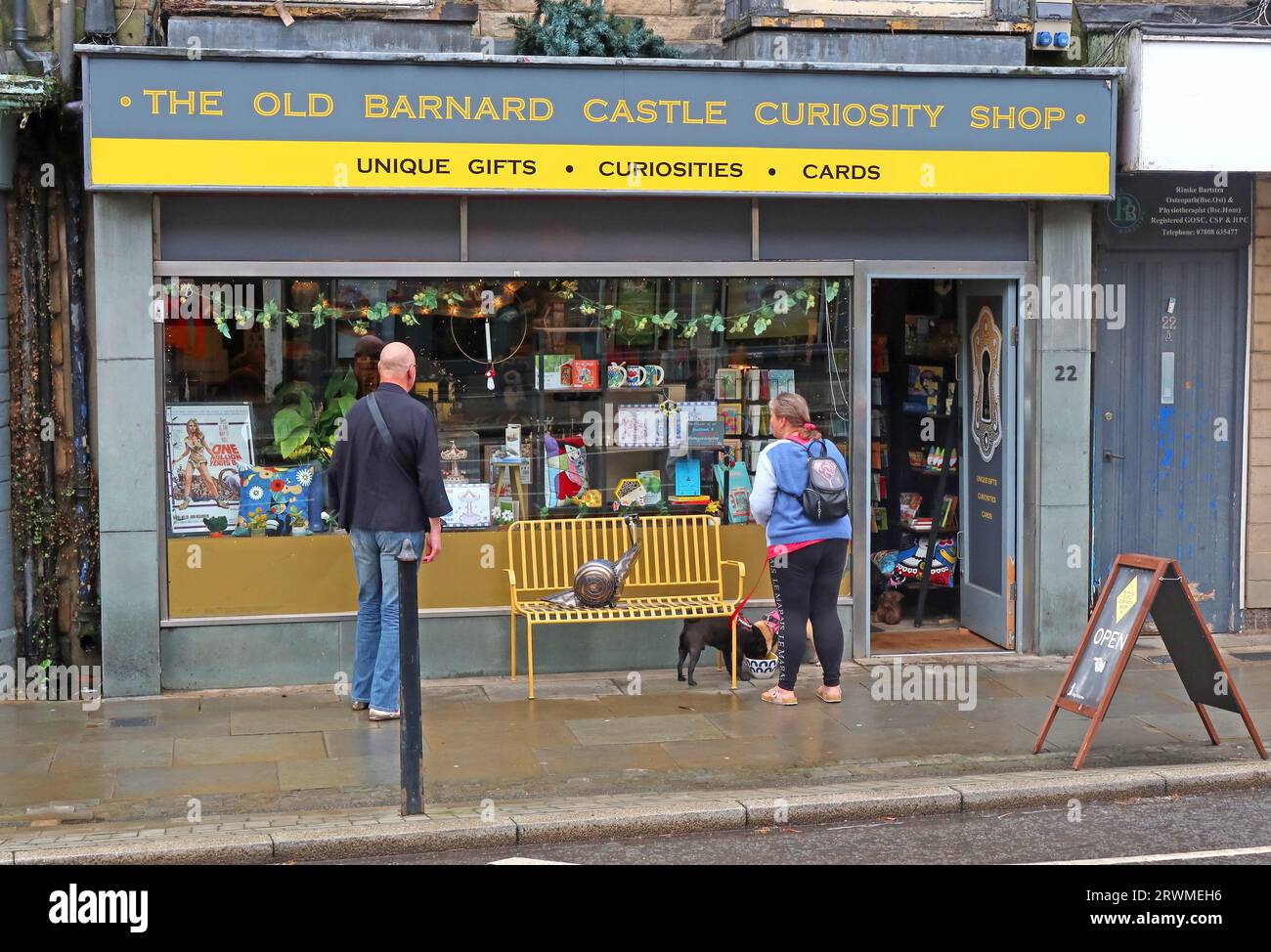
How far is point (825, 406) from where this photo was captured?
33.8ft

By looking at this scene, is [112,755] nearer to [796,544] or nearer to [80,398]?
[80,398]

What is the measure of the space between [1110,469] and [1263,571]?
1384 mm

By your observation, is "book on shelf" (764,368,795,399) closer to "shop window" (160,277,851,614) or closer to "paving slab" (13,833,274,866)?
"shop window" (160,277,851,614)

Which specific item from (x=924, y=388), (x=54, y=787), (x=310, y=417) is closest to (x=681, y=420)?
(x=924, y=388)

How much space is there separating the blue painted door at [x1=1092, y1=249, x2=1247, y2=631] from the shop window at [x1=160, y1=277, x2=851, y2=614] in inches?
82.5

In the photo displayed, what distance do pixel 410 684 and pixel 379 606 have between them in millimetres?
2055

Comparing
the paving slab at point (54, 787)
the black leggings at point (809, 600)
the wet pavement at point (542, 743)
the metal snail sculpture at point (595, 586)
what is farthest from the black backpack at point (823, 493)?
the paving slab at point (54, 787)

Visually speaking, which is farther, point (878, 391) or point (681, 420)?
point (878, 391)

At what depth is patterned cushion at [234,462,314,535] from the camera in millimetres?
9602

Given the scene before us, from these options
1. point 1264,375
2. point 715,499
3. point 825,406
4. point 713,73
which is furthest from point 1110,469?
point 713,73

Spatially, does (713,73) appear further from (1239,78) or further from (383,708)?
(383,708)

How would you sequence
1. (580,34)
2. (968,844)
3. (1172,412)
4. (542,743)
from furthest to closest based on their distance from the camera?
1. (1172,412)
2. (580,34)
3. (542,743)
4. (968,844)

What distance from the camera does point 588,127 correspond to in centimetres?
936

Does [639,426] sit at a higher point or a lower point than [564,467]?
higher
